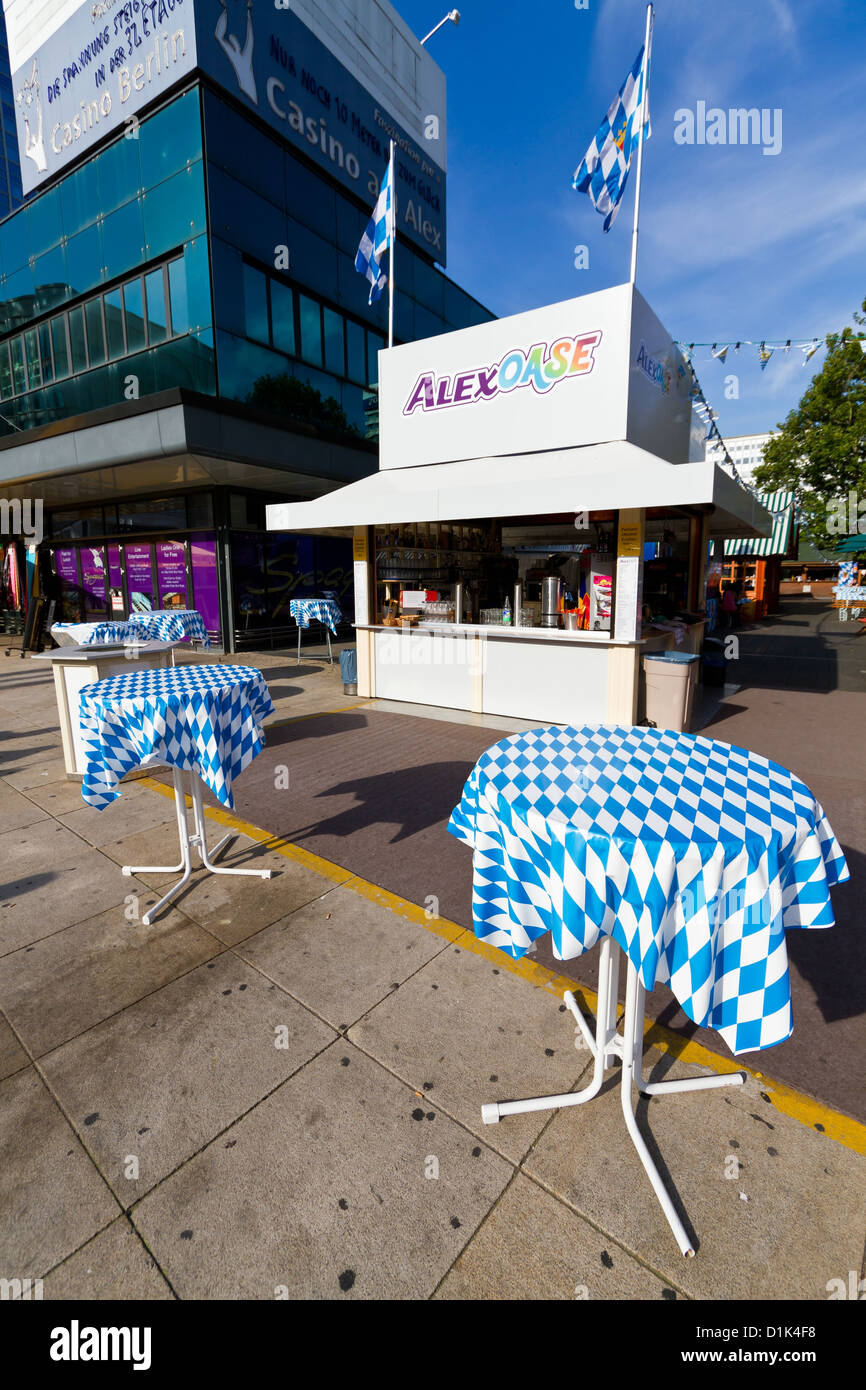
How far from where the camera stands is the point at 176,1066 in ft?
9.02

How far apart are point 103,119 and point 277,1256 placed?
2033cm

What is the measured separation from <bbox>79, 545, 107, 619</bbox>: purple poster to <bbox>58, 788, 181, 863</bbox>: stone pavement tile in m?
14.5

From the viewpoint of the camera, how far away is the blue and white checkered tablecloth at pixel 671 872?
2.01 meters

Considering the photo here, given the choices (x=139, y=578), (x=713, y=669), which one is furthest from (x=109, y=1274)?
(x=139, y=578)

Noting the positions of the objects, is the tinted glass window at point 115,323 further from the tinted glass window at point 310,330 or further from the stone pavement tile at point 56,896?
the stone pavement tile at point 56,896

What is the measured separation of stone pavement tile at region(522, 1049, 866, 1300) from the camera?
1.92 m

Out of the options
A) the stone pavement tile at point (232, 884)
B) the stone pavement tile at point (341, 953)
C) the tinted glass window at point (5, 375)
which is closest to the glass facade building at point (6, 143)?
the tinted glass window at point (5, 375)

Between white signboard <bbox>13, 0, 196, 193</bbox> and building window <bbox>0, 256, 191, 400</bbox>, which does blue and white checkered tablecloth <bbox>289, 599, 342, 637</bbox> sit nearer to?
building window <bbox>0, 256, 191, 400</bbox>

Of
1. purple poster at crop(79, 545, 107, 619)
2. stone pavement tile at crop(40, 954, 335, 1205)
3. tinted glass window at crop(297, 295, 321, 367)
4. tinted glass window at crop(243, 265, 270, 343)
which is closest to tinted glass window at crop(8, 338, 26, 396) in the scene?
purple poster at crop(79, 545, 107, 619)

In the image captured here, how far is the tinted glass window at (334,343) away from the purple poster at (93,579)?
28.5ft

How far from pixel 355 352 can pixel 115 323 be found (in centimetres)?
595

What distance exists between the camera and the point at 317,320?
15422 mm
